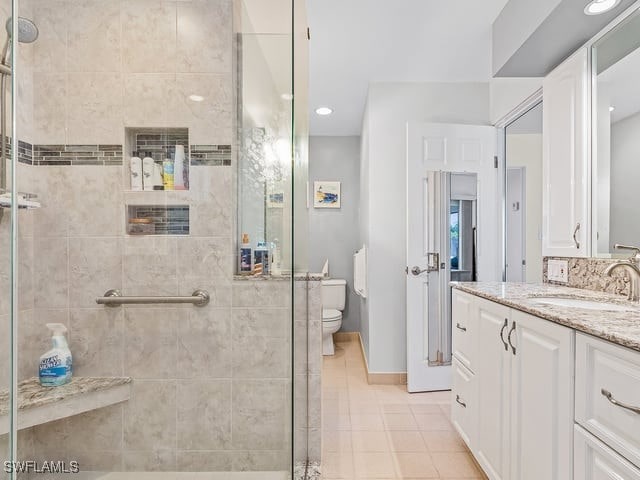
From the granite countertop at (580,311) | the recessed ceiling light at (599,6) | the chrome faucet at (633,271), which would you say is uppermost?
the recessed ceiling light at (599,6)

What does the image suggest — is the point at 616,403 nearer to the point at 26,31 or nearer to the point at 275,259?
the point at 275,259

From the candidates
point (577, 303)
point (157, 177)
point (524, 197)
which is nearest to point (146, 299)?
point (157, 177)

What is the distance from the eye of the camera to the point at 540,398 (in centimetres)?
116

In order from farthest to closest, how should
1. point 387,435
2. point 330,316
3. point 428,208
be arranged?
1. point 330,316
2. point 428,208
3. point 387,435

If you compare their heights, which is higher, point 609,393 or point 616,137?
point 616,137

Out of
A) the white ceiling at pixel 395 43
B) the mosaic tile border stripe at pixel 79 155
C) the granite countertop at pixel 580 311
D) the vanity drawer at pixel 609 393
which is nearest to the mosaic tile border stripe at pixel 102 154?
the mosaic tile border stripe at pixel 79 155

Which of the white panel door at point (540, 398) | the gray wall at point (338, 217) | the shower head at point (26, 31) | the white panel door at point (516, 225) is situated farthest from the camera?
the gray wall at point (338, 217)

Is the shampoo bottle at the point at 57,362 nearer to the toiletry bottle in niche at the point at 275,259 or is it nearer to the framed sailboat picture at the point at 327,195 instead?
the toiletry bottle in niche at the point at 275,259

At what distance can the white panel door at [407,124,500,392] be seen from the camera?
267 cm

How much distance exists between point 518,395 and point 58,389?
177 centimetres

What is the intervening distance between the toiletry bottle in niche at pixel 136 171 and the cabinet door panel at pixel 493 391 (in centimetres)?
159

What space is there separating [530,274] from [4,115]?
2881 millimetres

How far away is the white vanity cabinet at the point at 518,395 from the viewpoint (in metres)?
1.06

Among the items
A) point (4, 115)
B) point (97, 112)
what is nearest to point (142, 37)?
point (97, 112)
